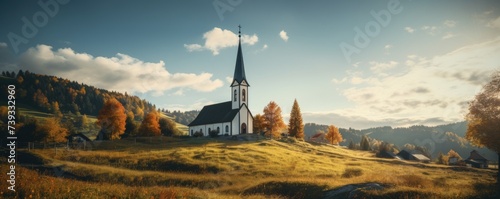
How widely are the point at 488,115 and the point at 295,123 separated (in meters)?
55.9

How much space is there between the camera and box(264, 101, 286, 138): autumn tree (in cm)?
7244

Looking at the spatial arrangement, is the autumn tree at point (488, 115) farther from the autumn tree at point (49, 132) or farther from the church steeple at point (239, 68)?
the autumn tree at point (49, 132)

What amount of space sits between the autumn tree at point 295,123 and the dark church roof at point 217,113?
2371 centimetres

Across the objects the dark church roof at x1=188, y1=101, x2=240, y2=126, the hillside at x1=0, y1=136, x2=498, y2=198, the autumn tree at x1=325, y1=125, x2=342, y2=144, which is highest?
the dark church roof at x1=188, y1=101, x2=240, y2=126

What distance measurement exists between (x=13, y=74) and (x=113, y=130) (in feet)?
602

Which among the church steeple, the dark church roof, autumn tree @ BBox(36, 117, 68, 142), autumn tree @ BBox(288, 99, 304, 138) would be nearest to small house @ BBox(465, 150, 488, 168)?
autumn tree @ BBox(288, 99, 304, 138)

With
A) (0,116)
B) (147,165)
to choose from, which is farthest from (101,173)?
(0,116)

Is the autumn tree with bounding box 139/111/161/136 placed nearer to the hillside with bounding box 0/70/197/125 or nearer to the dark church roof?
the dark church roof

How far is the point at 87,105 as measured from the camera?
173 m

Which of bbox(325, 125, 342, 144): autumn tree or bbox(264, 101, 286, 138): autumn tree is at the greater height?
bbox(264, 101, 286, 138): autumn tree

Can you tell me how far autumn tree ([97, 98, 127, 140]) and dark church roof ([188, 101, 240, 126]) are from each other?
19491 millimetres

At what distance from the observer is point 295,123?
8775 cm

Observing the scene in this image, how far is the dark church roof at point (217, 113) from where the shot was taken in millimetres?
68594

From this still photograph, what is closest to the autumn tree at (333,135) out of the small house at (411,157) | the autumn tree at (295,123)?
the small house at (411,157)
